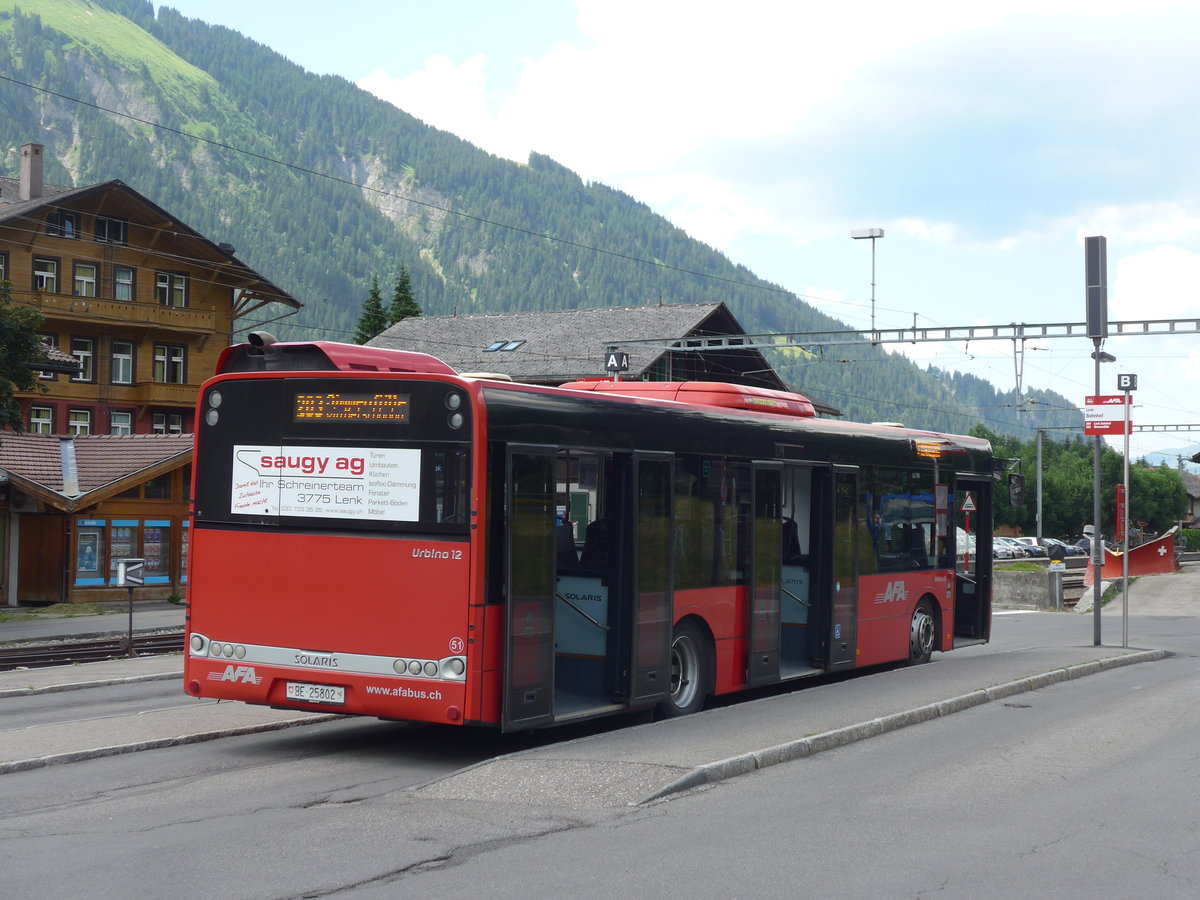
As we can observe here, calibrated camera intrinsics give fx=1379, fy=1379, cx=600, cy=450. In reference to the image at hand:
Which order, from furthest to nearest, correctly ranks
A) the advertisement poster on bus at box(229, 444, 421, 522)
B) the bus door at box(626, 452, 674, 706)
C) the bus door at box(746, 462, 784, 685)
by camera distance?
the bus door at box(746, 462, 784, 685), the bus door at box(626, 452, 674, 706), the advertisement poster on bus at box(229, 444, 421, 522)

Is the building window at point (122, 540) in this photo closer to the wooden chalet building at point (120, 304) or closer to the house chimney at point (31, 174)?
the wooden chalet building at point (120, 304)

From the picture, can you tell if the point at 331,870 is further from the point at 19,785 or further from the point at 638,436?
the point at 638,436

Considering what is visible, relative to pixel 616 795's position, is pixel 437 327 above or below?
above

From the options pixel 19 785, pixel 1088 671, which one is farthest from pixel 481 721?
pixel 1088 671

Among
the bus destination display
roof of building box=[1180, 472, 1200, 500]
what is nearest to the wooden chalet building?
the bus destination display

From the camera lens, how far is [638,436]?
1198 centimetres

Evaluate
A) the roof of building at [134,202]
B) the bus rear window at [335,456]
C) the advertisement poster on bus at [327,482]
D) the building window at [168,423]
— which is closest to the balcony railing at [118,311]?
the roof of building at [134,202]

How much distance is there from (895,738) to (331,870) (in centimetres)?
631

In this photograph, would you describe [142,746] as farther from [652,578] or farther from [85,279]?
[85,279]

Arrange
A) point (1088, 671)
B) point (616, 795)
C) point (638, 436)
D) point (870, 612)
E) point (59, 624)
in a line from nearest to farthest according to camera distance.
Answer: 1. point (616, 795)
2. point (638, 436)
3. point (870, 612)
4. point (1088, 671)
5. point (59, 624)

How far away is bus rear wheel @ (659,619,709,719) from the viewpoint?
41.5ft

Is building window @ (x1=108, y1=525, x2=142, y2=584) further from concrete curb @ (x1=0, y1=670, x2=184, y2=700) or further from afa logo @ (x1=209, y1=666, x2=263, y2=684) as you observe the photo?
afa logo @ (x1=209, y1=666, x2=263, y2=684)

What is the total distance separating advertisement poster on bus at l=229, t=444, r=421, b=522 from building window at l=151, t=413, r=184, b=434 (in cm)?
4618

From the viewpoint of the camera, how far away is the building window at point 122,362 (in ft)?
175
